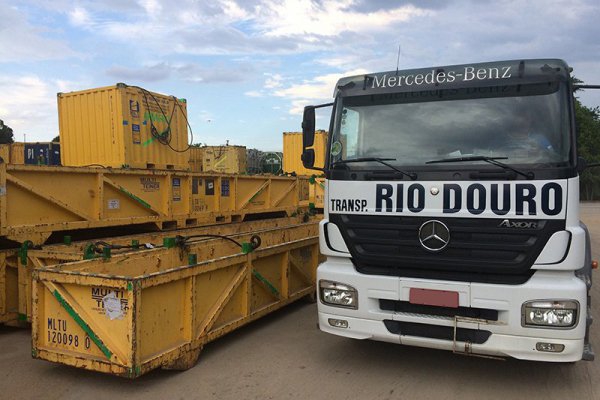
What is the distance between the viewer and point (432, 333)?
4.14 metres

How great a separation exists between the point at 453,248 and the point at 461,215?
28 centimetres

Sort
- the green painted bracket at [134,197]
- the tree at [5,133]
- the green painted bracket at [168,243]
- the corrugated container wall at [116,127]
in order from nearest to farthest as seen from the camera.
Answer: the green painted bracket at [168,243]
the green painted bracket at [134,197]
the corrugated container wall at [116,127]
the tree at [5,133]

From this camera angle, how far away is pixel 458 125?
4.29m

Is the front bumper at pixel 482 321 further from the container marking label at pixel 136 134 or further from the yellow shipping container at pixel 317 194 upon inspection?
the yellow shipping container at pixel 317 194

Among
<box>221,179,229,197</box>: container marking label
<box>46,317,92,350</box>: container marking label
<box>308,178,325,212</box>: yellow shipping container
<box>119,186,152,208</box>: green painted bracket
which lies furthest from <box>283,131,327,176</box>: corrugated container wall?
<box>46,317,92,350</box>: container marking label

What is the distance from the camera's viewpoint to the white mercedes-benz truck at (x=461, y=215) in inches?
151

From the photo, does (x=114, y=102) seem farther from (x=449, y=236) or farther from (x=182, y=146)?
(x=449, y=236)

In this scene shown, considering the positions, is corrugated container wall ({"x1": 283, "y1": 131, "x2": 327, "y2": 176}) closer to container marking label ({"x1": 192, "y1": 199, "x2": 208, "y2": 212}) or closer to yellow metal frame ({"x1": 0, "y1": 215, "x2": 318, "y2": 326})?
container marking label ({"x1": 192, "y1": 199, "x2": 208, "y2": 212})

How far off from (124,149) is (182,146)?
153cm

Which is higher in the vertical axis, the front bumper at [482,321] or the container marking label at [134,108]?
the container marking label at [134,108]

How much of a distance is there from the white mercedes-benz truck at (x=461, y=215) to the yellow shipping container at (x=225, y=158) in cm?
1722

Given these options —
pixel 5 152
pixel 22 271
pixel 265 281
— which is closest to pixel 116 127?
pixel 22 271

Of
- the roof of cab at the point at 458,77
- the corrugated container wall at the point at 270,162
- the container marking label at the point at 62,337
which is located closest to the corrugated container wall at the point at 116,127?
the container marking label at the point at 62,337

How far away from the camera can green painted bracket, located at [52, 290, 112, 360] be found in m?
4.23
